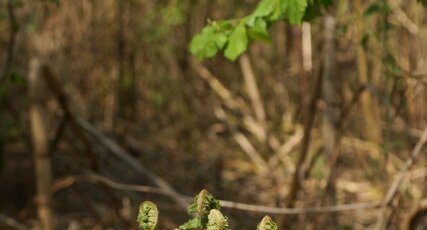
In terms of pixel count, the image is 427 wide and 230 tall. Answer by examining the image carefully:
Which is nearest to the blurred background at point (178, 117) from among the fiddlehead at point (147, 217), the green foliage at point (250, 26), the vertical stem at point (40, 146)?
the vertical stem at point (40, 146)

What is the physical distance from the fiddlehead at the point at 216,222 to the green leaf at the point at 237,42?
1.07 meters

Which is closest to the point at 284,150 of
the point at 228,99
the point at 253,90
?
the point at 253,90

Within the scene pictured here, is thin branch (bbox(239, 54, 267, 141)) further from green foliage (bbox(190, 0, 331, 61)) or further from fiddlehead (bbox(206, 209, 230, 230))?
fiddlehead (bbox(206, 209, 230, 230))

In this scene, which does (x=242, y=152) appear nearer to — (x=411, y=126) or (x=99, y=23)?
(x=99, y=23)

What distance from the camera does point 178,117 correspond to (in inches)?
313

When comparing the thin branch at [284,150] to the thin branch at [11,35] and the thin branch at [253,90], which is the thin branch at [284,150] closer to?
the thin branch at [253,90]

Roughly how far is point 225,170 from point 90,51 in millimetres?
1751

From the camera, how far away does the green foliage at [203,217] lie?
1.42 m

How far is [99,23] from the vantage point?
6883mm

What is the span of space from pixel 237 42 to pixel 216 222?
113 cm

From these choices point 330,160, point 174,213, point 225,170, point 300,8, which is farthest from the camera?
point 225,170

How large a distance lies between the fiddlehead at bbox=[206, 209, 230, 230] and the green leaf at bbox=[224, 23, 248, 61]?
1.07m

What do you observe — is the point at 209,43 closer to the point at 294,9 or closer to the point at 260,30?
the point at 260,30

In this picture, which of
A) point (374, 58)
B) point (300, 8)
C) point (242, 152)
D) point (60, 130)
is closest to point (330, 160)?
point (374, 58)
